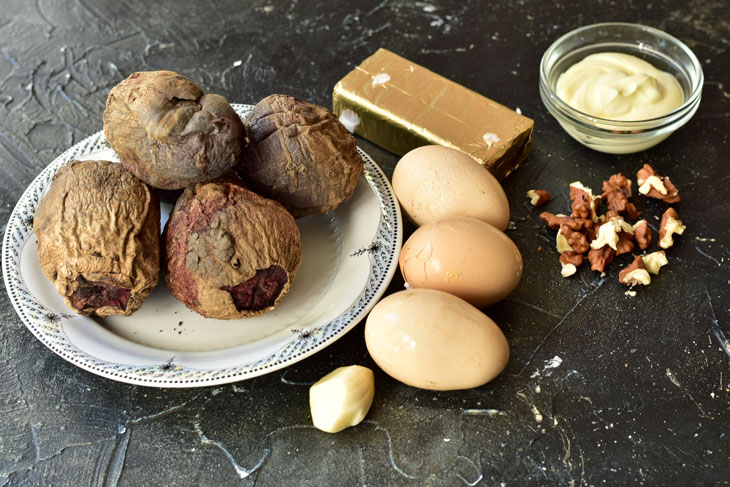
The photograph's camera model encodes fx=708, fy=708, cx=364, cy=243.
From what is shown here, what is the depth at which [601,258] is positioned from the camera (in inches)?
52.4

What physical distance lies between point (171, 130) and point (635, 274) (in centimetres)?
86

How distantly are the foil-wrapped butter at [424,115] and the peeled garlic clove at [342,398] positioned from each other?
0.53 metres

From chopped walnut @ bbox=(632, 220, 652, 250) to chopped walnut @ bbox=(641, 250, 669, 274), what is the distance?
0.03m

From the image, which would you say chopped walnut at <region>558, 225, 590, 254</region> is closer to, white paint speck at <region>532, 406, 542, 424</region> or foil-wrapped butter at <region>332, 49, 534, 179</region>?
foil-wrapped butter at <region>332, 49, 534, 179</region>

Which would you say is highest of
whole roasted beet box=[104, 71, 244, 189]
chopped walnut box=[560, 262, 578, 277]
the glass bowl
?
whole roasted beet box=[104, 71, 244, 189]

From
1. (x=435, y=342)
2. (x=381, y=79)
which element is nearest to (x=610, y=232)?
(x=435, y=342)

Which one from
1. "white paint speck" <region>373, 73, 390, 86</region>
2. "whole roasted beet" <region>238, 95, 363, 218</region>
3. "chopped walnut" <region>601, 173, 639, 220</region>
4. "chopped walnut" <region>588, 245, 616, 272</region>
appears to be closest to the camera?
"whole roasted beet" <region>238, 95, 363, 218</region>

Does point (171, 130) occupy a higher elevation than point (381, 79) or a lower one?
higher

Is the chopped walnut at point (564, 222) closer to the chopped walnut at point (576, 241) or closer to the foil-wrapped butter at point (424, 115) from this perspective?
the chopped walnut at point (576, 241)

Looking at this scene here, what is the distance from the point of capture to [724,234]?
4.60 ft

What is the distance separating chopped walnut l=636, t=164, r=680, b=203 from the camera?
1445 mm

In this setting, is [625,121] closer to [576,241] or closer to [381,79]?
[576,241]

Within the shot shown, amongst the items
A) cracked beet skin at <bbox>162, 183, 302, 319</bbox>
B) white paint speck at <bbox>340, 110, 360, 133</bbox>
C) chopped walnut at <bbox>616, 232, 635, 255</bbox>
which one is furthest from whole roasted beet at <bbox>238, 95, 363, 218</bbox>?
chopped walnut at <bbox>616, 232, 635, 255</bbox>

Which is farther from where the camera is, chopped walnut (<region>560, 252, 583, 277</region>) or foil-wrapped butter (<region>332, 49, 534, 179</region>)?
foil-wrapped butter (<region>332, 49, 534, 179</region>)
